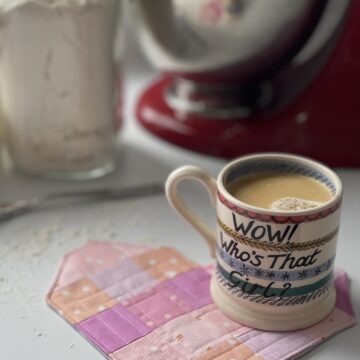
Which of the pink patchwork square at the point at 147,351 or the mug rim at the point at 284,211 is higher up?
the mug rim at the point at 284,211

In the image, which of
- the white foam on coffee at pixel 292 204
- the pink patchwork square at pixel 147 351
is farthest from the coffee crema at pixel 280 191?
the pink patchwork square at pixel 147 351

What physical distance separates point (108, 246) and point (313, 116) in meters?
0.24

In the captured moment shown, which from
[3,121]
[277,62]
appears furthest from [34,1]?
[277,62]

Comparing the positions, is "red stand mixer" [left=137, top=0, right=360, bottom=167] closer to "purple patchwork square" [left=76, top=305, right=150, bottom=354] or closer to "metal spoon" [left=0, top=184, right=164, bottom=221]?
"metal spoon" [left=0, top=184, right=164, bottom=221]

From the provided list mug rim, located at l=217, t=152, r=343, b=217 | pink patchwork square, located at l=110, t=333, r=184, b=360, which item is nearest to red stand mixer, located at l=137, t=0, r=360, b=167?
mug rim, located at l=217, t=152, r=343, b=217

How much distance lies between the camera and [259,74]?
680 millimetres

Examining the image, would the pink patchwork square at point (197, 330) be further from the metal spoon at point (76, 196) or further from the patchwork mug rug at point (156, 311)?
→ the metal spoon at point (76, 196)

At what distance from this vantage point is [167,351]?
1.48 ft

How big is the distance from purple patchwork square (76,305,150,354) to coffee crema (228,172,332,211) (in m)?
0.11

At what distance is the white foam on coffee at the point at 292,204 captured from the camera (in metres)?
0.45

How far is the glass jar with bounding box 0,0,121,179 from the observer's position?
59cm

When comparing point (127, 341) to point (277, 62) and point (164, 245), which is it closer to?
point (164, 245)

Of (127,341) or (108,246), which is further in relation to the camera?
(108,246)

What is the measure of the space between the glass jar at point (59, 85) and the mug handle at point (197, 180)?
0.18 metres
